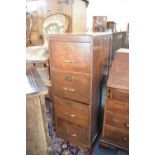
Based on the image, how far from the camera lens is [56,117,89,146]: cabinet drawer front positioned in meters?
1.41

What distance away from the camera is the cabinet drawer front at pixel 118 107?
3.83 ft

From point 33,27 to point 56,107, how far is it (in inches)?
64.2

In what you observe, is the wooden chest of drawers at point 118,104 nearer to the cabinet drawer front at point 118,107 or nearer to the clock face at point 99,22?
A: the cabinet drawer front at point 118,107

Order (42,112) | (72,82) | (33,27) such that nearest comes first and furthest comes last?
(42,112) < (72,82) < (33,27)

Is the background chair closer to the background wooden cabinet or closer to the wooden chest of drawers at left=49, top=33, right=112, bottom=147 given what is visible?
the background wooden cabinet

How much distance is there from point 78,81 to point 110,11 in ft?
6.98

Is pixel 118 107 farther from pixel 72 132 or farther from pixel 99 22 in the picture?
pixel 99 22

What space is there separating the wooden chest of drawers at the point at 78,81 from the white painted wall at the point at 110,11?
1582 millimetres

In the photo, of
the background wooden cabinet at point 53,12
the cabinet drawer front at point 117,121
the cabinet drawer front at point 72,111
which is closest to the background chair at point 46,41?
the background wooden cabinet at point 53,12

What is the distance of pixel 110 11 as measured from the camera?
2.86 meters
